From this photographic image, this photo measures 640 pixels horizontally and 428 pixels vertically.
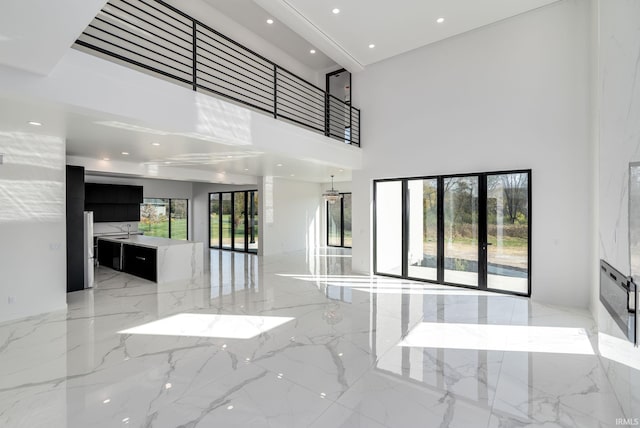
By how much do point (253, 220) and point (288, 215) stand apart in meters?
1.31

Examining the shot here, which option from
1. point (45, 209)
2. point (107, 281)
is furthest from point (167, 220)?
point (45, 209)

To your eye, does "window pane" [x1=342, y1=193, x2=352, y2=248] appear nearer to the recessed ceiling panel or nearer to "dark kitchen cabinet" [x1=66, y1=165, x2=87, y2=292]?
the recessed ceiling panel

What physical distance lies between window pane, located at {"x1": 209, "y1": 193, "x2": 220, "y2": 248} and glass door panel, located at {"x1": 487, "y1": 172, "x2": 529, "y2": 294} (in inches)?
381

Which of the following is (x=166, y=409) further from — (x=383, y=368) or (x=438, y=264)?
(x=438, y=264)

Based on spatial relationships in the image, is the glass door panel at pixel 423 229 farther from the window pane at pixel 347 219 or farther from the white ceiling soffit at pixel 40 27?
the white ceiling soffit at pixel 40 27

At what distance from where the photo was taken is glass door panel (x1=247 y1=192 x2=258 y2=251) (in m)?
11.4

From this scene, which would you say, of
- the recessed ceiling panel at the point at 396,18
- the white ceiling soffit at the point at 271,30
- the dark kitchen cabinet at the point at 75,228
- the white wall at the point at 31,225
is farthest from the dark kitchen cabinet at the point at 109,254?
the recessed ceiling panel at the point at 396,18

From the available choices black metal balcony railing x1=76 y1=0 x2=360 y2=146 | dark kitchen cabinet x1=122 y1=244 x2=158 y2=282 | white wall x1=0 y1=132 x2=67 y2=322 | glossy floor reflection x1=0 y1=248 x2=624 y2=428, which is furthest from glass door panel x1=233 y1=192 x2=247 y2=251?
white wall x1=0 y1=132 x2=67 y2=322

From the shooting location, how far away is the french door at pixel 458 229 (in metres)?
5.62

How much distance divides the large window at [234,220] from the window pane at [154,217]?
1.60m

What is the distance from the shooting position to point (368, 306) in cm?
507

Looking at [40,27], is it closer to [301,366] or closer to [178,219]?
[301,366]

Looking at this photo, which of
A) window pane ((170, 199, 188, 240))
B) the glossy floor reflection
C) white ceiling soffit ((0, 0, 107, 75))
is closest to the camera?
white ceiling soffit ((0, 0, 107, 75))

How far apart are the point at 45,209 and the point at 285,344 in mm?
4274
